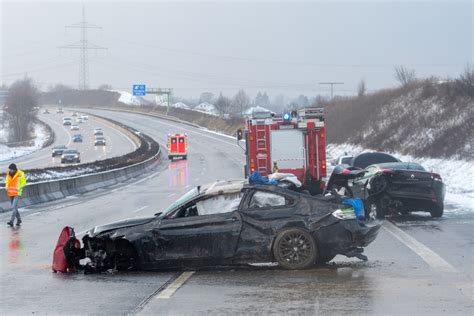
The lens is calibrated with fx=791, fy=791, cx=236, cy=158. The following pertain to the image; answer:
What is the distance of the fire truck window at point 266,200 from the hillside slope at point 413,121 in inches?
1224

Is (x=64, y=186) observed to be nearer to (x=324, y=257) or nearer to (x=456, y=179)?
(x=456, y=179)

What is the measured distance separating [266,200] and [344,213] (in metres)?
1.21

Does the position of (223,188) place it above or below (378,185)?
above

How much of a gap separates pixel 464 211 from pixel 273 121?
698cm

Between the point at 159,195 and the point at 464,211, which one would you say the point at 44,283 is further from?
the point at 159,195

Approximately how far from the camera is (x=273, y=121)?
26000mm

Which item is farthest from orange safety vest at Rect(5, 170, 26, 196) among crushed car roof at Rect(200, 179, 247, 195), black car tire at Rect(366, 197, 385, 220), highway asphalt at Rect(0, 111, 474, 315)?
crushed car roof at Rect(200, 179, 247, 195)

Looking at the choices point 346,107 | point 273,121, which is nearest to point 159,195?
point 273,121

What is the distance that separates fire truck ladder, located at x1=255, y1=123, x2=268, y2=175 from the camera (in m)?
25.9

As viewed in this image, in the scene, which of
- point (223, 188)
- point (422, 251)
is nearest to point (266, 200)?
point (223, 188)

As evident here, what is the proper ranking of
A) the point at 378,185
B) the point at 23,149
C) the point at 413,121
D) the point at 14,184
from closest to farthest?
1. the point at 378,185
2. the point at 14,184
3. the point at 413,121
4. the point at 23,149

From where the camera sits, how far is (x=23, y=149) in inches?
4139

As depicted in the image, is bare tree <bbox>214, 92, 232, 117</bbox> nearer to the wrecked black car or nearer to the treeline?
the treeline

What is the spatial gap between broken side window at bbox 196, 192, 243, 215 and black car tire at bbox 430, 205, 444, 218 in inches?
359
